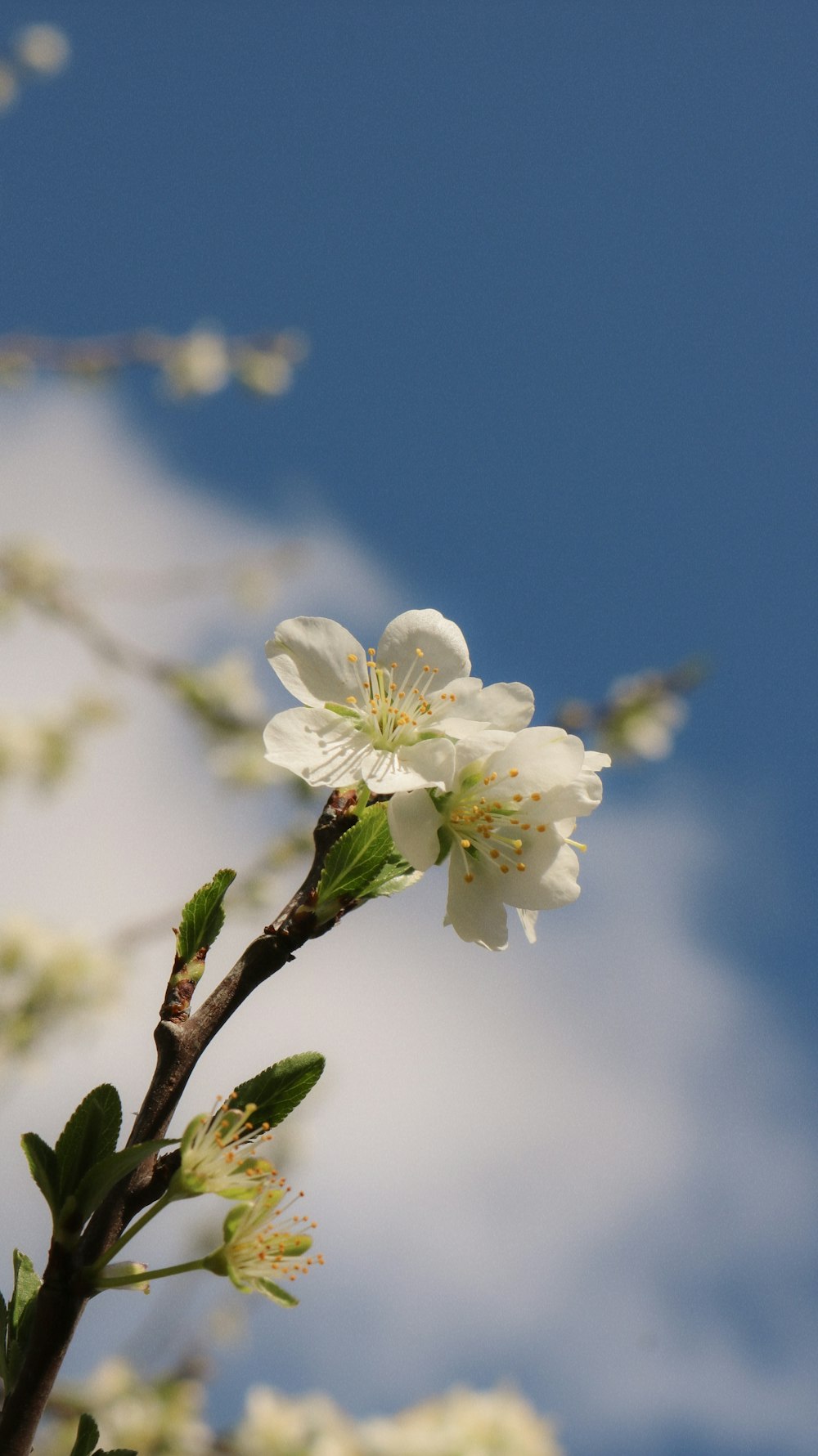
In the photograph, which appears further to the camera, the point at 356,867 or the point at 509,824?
the point at 509,824

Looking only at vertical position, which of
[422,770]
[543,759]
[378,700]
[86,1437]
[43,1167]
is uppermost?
[378,700]

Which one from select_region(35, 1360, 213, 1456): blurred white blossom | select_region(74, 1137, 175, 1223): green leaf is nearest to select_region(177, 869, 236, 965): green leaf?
select_region(74, 1137, 175, 1223): green leaf

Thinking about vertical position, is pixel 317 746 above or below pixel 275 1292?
above

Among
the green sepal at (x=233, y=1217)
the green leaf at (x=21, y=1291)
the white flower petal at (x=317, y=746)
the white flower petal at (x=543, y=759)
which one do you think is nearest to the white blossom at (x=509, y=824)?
the white flower petal at (x=543, y=759)

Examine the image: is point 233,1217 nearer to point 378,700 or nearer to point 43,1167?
point 43,1167

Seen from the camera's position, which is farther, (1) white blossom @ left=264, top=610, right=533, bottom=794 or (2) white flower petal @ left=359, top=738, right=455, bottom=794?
(1) white blossom @ left=264, top=610, right=533, bottom=794

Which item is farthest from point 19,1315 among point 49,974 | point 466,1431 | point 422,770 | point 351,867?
point 49,974

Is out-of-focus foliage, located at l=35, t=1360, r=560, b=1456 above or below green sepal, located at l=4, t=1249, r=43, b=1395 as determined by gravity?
above

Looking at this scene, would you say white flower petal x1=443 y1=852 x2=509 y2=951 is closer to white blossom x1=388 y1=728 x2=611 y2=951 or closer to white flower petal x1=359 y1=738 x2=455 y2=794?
white blossom x1=388 y1=728 x2=611 y2=951
